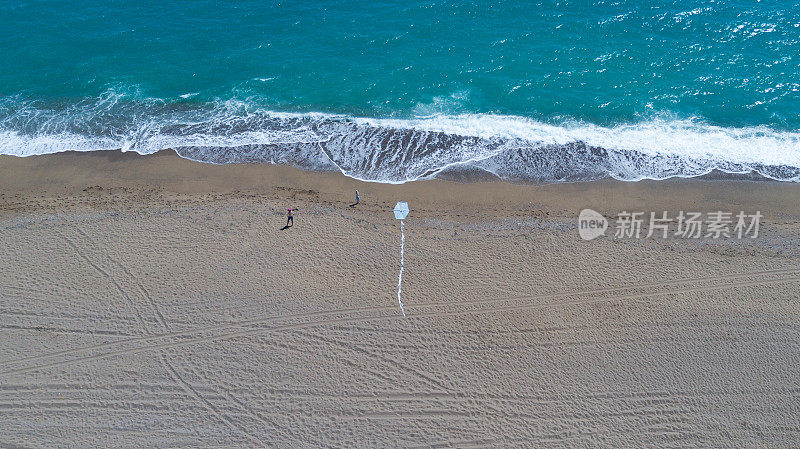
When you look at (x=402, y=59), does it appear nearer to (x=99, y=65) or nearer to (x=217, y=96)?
(x=217, y=96)

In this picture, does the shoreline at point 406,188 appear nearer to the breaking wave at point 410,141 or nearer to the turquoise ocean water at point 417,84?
the breaking wave at point 410,141

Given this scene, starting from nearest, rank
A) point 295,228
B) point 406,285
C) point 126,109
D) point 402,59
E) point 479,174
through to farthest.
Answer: point 406,285 → point 295,228 → point 479,174 → point 126,109 → point 402,59

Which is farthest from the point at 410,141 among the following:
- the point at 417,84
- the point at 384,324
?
the point at 384,324

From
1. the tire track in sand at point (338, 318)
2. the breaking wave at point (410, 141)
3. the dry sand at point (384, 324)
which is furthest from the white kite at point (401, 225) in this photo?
the breaking wave at point (410, 141)

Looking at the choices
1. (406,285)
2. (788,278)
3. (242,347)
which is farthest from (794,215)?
(242,347)

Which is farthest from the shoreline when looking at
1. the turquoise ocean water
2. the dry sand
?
the turquoise ocean water

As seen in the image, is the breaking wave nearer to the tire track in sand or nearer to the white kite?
the white kite

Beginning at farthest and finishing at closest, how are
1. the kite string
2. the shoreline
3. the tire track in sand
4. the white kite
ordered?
the shoreline
the white kite
the kite string
the tire track in sand
